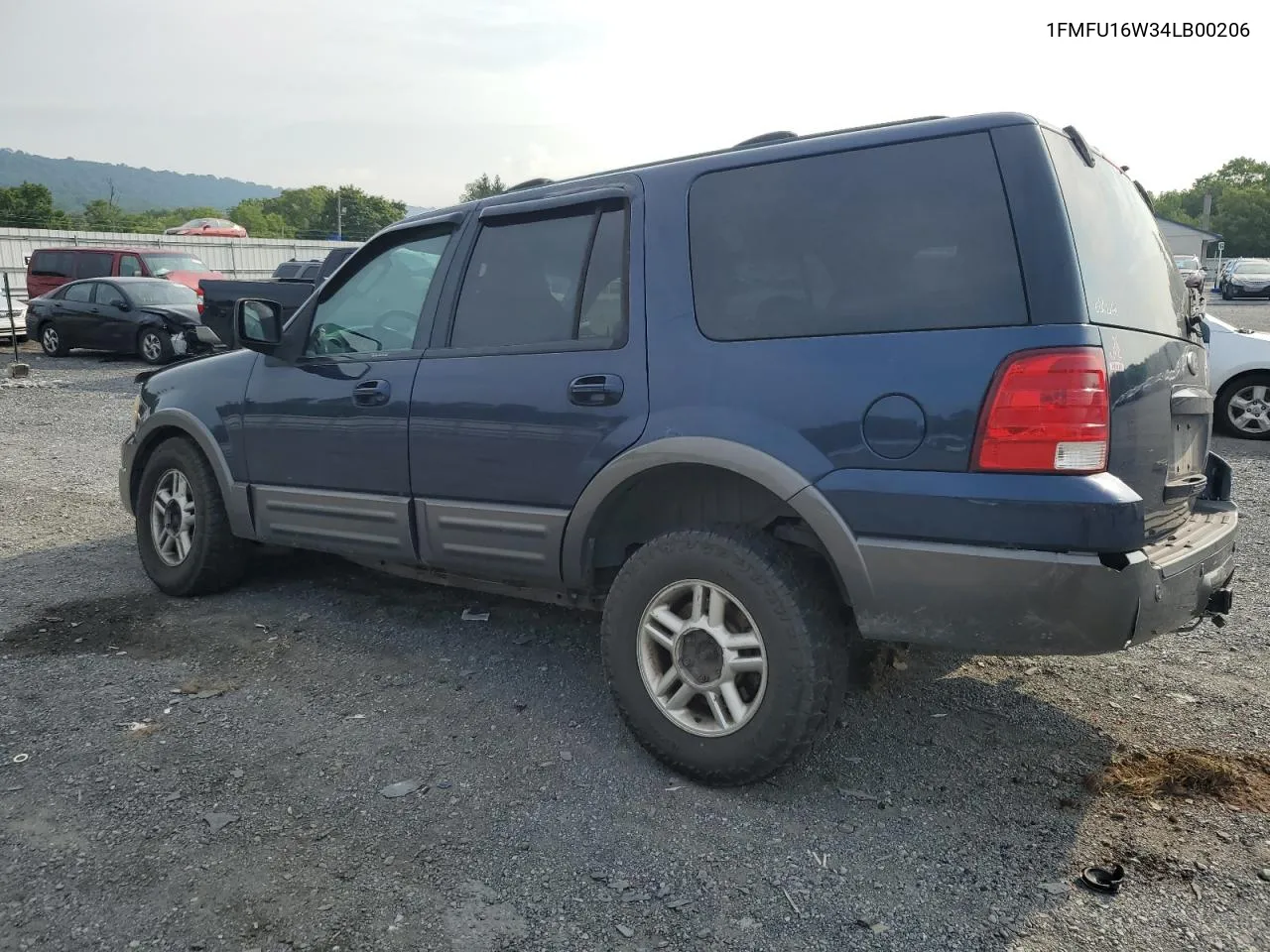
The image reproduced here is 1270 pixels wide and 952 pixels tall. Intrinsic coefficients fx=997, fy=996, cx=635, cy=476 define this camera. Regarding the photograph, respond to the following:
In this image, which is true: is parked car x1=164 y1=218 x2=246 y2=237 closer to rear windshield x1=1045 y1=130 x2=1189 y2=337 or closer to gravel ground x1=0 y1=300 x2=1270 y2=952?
gravel ground x1=0 y1=300 x2=1270 y2=952

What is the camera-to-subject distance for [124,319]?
56.1 feet

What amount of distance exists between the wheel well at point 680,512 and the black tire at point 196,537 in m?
2.29

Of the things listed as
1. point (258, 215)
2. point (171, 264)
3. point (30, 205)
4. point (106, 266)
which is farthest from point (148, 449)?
point (258, 215)

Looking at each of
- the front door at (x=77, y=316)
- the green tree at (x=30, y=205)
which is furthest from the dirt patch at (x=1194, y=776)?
the green tree at (x=30, y=205)

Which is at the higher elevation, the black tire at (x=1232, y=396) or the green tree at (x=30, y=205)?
the green tree at (x=30, y=205)

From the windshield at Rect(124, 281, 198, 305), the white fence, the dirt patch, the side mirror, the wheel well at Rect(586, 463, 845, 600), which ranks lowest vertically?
the dirt patch

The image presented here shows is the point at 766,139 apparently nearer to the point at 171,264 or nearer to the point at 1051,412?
the point at 1051,412

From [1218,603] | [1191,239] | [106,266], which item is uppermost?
[1191,239]

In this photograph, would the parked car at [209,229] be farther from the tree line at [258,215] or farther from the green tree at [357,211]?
the green tree at [357,211]

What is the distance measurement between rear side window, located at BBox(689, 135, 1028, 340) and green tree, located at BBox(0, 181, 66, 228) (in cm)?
6626

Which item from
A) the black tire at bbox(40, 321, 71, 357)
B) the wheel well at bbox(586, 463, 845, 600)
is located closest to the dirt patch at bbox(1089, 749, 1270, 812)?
the wheel well at bbox(586, 463, 845, 600)

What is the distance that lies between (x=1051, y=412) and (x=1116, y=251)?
75 centimetres

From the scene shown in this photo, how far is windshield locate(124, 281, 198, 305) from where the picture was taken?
56.5ft

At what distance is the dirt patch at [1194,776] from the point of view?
307 centimetres
